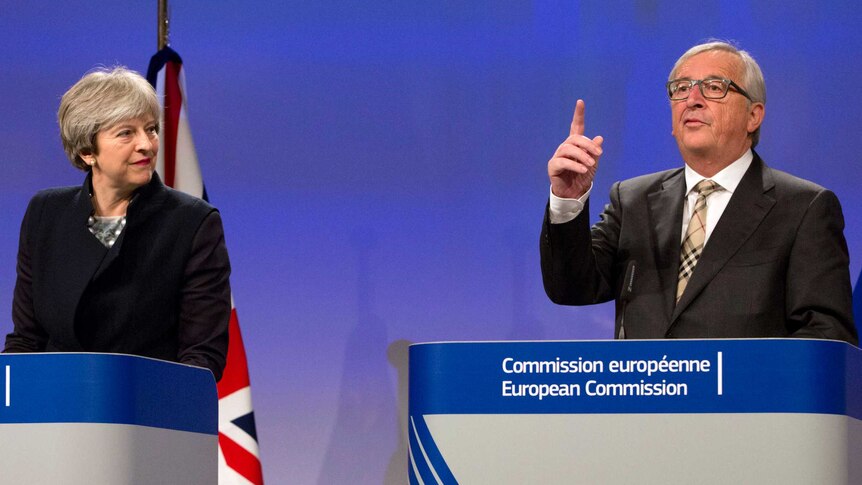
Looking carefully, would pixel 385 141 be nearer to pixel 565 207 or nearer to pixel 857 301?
pixel 857 301

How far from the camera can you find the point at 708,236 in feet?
8.17

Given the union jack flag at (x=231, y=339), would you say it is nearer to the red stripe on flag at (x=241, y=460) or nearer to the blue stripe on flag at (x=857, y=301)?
the red stripe on flag at (x=241, y=460)

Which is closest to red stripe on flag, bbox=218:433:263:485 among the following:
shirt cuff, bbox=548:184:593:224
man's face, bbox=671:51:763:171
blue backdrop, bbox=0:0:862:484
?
blue backdrop, bbox=0:0:862:484

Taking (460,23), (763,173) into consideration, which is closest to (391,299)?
(460,23)

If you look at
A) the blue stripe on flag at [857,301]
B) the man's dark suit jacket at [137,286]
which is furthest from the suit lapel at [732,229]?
the blue stripe on flag at [857,301]

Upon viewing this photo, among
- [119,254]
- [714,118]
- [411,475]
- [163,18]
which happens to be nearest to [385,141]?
[163,18]

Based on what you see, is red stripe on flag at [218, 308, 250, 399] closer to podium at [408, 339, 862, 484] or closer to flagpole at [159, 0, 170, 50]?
flagpole at [159, 0, 170, 50]

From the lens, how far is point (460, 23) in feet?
13.2

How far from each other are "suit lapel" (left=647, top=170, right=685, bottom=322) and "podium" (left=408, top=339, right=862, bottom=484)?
623mm

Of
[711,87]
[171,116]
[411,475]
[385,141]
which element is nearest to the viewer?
[411,475]

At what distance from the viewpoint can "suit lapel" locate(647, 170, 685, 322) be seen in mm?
2490

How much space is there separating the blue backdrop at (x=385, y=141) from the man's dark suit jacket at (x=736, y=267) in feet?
4.10

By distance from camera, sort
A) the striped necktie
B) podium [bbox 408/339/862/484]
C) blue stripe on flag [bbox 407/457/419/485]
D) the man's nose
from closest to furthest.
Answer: podium [bbox 408/339/862/484] → blue stripe on flag [bbox 407/457/419/485] → the striped necktie → the man's nose

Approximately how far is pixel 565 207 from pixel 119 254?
0.87m
